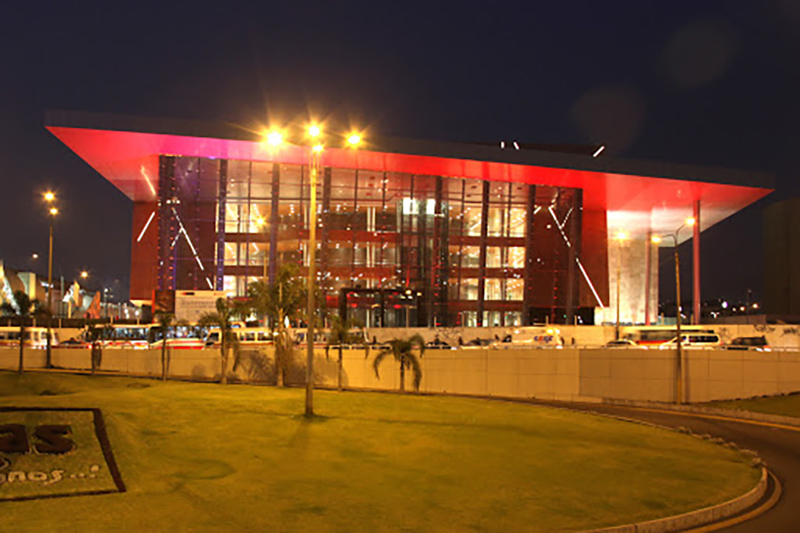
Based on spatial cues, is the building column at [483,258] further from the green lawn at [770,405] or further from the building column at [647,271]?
the green lawn at [770,405]

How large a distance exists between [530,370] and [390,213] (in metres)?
30.8

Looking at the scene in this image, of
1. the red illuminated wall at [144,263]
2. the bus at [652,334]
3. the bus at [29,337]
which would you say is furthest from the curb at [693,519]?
the red illuminated wall at [144,263]

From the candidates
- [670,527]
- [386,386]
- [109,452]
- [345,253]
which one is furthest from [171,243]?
[670,527]

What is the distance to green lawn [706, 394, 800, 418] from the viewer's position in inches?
1128

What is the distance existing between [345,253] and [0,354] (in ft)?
99.4

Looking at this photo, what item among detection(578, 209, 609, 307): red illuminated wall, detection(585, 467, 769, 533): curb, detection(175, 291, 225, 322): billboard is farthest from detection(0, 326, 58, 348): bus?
detection(578, 209, 609, 307): red illuminated wall

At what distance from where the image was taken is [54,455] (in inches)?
507

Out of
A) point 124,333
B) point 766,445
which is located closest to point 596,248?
point 124,333

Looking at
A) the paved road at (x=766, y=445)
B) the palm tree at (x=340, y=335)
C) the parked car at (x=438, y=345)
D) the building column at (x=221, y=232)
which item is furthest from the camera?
the building column at (x=221, y=232)

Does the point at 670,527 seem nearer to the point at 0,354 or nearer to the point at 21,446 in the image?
the point at 21,446

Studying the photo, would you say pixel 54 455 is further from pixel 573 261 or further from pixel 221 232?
pixel 573 261

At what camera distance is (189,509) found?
36.9 feet

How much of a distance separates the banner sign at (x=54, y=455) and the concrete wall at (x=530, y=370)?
22.6 metres

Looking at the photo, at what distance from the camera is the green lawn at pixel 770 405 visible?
28.7m
